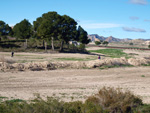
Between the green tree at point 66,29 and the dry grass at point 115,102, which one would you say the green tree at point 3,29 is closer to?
the green tree at point 66,29

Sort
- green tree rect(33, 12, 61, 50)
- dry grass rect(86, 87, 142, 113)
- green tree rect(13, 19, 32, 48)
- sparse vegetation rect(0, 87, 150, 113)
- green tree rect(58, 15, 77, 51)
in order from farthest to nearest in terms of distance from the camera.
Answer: green tree rect(13, 19, 32, 48) → green tree rect(58, 15, 77, 51) → green tree rect(33, 12, 61, 50) → dry grass rect(86, 87, 142, 113) → sparse vegetation rect(0, 87, 150, 113)

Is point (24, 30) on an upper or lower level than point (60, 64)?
upper

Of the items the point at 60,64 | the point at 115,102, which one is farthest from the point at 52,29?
the point at 115,102

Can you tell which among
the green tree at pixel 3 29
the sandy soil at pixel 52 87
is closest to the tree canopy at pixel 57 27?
the green tree at pixel 3 29

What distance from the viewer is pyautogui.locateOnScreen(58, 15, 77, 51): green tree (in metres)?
78.2

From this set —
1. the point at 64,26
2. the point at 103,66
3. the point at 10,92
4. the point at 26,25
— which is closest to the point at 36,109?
the point at 10,92

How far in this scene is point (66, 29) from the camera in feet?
261

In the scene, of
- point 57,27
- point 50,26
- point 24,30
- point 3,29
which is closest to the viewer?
point 50,26

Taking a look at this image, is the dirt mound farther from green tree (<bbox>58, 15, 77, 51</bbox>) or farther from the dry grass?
green tree (<bbox>58, 15, 77, 51</bbox>)

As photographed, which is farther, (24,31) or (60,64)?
(24,31)

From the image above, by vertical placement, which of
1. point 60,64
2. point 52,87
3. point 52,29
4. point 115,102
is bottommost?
point 52,87

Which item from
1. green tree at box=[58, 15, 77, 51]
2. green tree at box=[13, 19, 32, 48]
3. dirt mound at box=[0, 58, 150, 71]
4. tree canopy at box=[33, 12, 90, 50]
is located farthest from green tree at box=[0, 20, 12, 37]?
dirt mound at box=[0, 58, 150, 71]

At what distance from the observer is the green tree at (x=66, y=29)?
78.2 meters

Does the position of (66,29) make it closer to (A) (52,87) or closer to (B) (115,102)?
(A) (52,87)
